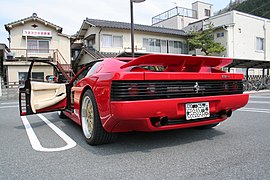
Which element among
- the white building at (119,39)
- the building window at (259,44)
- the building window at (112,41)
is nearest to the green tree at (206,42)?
the white building at (119,39)

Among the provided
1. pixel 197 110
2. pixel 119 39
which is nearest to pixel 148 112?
pixel 197 110

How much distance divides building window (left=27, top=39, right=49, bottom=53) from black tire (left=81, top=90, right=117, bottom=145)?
19.4m

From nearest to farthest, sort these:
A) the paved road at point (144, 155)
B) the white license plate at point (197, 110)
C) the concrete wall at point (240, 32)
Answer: the paved road at point (144, 155) → the white license plate at point (197, 110) → the concrete wall at point (240, 32)

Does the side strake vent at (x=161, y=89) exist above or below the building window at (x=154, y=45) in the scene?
below

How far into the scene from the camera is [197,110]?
9.17 feet

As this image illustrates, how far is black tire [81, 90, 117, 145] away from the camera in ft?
9.34

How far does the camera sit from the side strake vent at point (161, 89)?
7.93 ft

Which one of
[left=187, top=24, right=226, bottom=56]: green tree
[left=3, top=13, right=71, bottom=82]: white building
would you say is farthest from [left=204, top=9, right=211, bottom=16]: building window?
[left=3, top=13, right=71, bottom=82]: white building

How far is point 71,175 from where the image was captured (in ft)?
6.93

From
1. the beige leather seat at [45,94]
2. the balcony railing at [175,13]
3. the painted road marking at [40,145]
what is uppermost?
the balcony railing at [175,13]

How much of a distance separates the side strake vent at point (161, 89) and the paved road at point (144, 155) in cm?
68

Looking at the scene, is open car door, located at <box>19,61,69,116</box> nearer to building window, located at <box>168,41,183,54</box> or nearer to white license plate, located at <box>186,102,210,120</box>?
white license plate, located at <box>186,102,210,120</box>

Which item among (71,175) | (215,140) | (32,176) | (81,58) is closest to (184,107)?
(215,140)

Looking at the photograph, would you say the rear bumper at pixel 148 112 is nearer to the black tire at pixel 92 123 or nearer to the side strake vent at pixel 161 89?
the side strake vent at pixel 161 89
